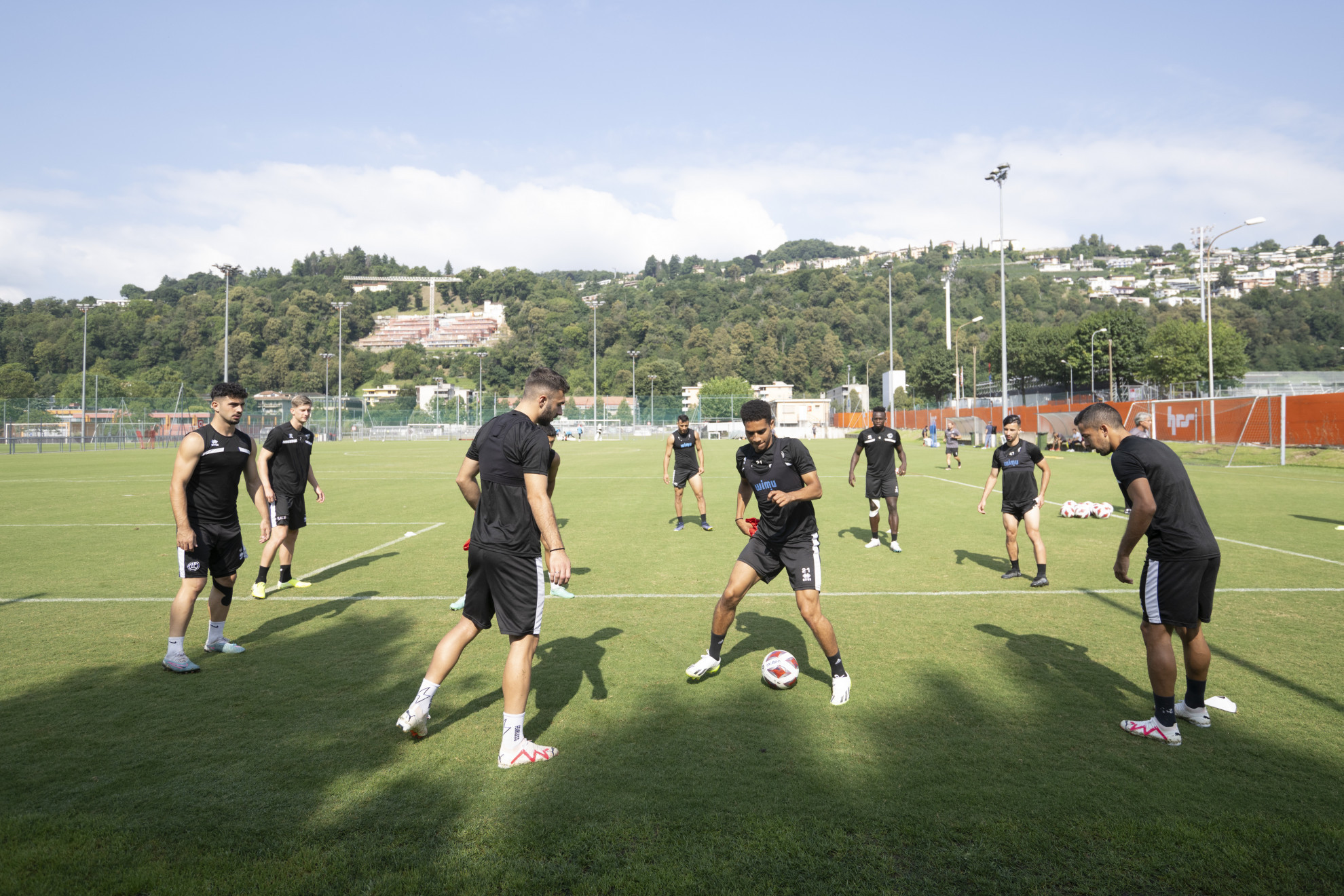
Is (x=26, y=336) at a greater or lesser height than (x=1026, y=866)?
greater

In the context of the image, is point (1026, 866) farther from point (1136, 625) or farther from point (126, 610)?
point (126, 610)

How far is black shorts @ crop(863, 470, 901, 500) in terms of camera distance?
11.8m

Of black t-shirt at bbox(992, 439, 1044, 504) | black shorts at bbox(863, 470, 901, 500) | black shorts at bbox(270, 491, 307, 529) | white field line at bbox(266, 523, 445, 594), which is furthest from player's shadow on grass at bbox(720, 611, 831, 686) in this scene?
white field line at bbox(266, 523, 445, 594)

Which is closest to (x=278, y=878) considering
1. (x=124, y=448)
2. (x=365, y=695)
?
(x=365, y=695)

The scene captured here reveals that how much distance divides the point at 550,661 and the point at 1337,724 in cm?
555

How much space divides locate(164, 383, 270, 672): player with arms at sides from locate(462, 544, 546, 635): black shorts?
2737 millimetres

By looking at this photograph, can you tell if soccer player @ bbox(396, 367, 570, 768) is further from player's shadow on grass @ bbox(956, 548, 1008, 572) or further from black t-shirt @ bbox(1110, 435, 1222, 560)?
player's shadow on grass @ bbox(956, 548, 1008, 572)

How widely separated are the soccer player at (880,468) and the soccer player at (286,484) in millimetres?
7649

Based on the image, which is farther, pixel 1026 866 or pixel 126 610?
pixel 126 610

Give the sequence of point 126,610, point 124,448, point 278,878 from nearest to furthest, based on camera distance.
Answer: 1. point 278,878
2. point 126,610
3. point 124,448

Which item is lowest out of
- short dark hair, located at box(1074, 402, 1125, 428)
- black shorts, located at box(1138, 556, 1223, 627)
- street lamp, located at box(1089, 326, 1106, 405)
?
black shorts, located at box(1138, 556, 1223, 627)

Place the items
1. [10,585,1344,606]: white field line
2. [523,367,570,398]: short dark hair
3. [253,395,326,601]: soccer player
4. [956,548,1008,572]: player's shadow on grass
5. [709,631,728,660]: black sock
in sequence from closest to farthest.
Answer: [523,367,570,398]: short dark hair → [709,631,728,660]: black sock → [10,585,1344,606]: white field line → [253,395,326,601]: soccer player → [956,548,1008,572]: player's shadow on grass

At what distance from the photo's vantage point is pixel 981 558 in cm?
1127

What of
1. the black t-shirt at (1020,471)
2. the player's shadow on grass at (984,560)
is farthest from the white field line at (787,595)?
the player's shadow on grass at (984,560)
